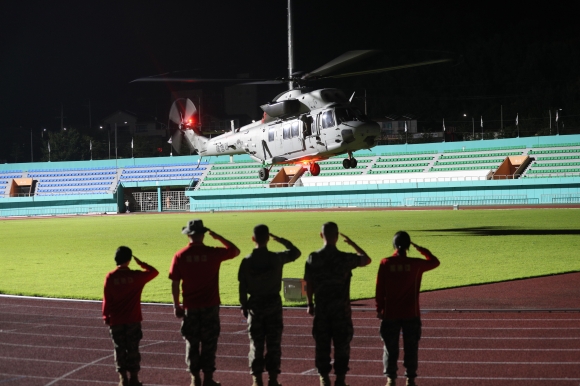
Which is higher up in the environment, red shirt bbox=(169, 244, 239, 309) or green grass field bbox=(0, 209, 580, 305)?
red shirt bbox=(169, 244, 239, 309)

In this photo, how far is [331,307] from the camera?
25.1 ft

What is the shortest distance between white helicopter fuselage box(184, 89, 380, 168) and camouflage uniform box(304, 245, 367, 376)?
68.7 ft

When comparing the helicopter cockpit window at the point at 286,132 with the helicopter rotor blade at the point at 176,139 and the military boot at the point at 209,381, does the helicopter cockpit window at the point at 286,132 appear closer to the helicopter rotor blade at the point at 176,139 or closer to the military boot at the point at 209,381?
the helicopter rotor blade at the point at 176,139

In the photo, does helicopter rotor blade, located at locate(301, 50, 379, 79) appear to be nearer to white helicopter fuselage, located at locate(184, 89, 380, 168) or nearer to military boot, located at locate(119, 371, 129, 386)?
white helicopter fuselage, located at locate(184, 89, 380, 168)

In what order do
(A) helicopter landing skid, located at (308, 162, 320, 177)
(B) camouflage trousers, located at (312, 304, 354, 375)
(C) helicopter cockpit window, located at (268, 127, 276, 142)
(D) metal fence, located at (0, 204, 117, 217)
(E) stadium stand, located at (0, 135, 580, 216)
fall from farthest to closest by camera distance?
(D) metal fence, located at (0, 204, 117, 217) → (E) stadium stand, located at (0, 135, 580, 216) → (C) helicopter cockpit window, located at (268, 127, 276, 142) → (A) helicopter landing skid, located at (308, 162, 320, 177) → (B) camouflage trousers, located at (312, 304, 354, 375)

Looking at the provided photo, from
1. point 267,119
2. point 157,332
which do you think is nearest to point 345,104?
point 267,119

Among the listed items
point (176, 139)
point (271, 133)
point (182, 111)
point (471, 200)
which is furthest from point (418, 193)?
point (271, 133)

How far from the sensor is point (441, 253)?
72.9 ft

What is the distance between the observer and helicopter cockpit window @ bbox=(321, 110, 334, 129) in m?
29.2

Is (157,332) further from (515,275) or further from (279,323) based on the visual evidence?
(515,275)

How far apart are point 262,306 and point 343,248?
16463 mm

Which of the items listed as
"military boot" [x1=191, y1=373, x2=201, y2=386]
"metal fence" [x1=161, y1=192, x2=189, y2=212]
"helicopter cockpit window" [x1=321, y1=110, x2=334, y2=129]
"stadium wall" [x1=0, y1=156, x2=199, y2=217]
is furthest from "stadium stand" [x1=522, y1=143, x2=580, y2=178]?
"military boot" [x1=191, y1=373, x2=201, y2=386]

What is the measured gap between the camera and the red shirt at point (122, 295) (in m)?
8.02

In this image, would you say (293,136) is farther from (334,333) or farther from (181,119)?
(334,333)
